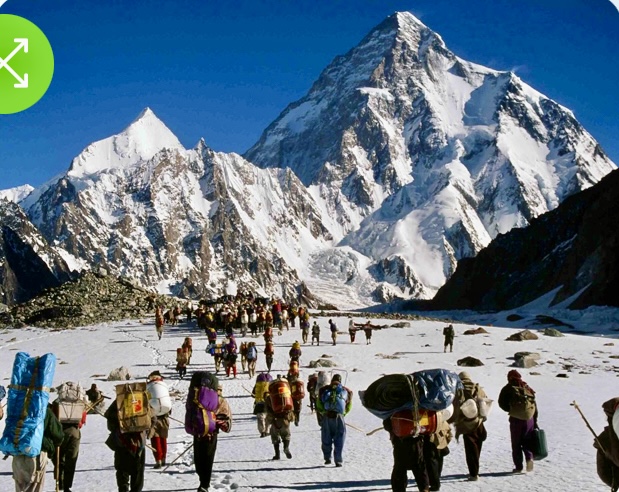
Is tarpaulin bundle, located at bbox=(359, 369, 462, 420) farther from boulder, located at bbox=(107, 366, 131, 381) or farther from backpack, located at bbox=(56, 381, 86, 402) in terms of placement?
boulder, located at bbox=(107, 366, 131, 381)

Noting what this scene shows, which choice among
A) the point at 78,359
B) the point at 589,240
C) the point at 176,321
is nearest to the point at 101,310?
the point at 176,321

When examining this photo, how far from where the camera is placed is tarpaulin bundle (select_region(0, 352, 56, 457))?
857 centimetres

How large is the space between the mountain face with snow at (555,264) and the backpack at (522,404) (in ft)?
170

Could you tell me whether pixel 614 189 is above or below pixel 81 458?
above

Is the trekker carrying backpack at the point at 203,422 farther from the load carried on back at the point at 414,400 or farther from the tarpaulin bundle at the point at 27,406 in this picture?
the load carried on back at the point at 414,400

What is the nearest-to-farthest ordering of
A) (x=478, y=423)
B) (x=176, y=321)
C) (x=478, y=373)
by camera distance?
1. (x=478, y=423)
2. (x=478, y=373)
3. (x=176, y=321)

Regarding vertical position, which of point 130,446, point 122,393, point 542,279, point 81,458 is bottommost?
point 81,458

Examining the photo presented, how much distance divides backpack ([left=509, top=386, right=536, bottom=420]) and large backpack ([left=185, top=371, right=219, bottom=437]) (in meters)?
5.03

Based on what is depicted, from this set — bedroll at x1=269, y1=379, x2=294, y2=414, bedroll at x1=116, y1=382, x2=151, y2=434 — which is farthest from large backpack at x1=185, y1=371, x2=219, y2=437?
bedroll at x1=269, y1=379, x2=294, y2=414

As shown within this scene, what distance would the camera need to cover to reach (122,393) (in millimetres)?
10156

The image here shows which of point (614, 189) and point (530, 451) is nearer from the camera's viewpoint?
A: point (530, 451)

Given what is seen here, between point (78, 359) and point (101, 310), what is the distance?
23.8 metres

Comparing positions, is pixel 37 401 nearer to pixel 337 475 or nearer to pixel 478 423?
pixel 337 475

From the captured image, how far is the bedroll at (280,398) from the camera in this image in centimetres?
1287
